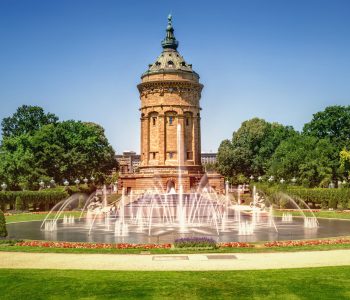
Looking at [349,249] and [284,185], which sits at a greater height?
[284,185]

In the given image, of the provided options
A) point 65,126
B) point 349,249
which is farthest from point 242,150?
point 349,249

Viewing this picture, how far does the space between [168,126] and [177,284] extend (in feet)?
182

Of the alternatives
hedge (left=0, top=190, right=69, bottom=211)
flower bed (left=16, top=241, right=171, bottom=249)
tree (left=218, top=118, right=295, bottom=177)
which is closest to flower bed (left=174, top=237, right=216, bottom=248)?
flower bed (left=16, top=241, right=171, bottom=249)

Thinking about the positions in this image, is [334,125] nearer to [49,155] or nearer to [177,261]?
[49,155]

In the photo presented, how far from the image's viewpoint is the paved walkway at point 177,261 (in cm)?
1636

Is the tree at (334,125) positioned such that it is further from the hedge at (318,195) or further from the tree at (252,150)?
the hedge at (318,195)

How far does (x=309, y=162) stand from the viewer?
196 feet

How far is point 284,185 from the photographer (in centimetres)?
5841

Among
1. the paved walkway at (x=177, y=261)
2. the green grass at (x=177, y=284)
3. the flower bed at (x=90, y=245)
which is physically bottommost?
the green grass at (x=177, y=284)

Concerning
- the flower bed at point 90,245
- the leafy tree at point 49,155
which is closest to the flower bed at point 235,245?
the flower bed at point 90,245

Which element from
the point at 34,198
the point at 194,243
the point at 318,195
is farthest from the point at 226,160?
the point at 194,243

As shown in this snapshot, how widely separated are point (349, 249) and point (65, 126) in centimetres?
5739

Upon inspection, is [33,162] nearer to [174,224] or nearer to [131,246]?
[174,224]

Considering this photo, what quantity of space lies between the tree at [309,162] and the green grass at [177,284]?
1794 inches
